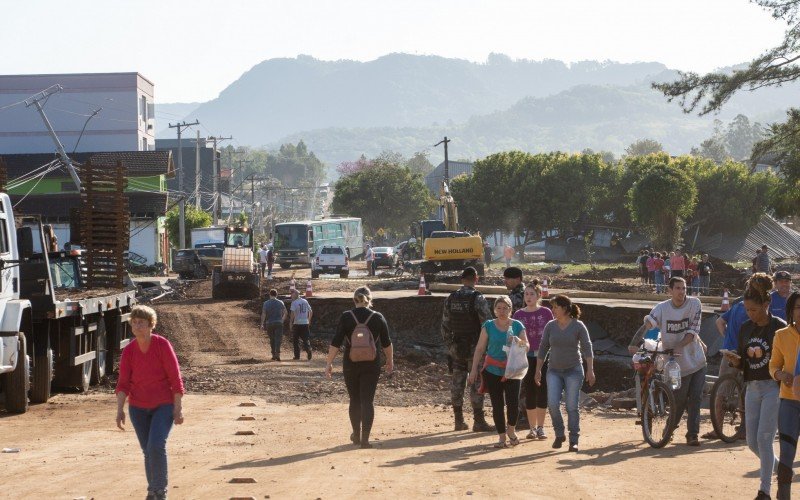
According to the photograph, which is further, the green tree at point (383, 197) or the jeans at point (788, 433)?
the green tree at point (383, 197)

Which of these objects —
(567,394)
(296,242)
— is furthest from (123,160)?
(567,394)

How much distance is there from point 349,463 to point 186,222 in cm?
6741

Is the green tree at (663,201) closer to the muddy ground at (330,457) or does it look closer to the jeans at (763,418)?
the muddy ground at (330,457)

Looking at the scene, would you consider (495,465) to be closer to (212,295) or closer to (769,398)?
(769,398)

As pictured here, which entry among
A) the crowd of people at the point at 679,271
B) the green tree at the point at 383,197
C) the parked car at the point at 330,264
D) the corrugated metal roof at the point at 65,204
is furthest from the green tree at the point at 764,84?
the green tree at the point at 383,197

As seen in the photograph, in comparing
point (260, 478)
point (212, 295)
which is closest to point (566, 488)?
point (260, 478)

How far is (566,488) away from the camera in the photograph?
9914 mm

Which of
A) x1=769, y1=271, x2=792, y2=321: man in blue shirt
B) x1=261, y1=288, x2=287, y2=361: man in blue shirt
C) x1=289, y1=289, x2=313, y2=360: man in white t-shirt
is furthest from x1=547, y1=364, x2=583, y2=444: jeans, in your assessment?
x1=289, y1=289, x2=313, y2=360: man in white t-shirt

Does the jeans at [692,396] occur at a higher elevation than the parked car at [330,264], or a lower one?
lower

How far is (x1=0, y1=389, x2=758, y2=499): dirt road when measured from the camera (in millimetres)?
9891

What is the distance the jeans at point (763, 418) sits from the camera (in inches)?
358

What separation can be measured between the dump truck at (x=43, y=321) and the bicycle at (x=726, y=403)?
872cm

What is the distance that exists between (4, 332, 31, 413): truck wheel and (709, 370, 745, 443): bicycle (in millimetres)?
8854

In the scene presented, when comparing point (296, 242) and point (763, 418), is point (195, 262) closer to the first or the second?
point (296, 242)
